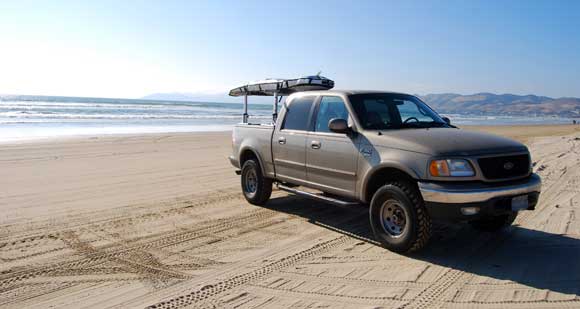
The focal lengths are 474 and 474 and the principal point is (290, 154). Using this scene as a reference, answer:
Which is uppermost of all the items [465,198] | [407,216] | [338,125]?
[338,125]

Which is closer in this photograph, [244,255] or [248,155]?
[244,255]

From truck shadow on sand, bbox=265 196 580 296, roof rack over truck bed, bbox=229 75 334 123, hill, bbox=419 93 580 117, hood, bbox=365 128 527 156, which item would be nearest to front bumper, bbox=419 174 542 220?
hood, bbox=365 128 527 156

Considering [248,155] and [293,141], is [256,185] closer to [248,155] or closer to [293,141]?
[248,155]

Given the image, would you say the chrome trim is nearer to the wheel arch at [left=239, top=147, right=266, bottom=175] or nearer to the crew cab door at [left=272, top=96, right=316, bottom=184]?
the crew cab door at [left=272, top=96, right=316, bottom=184]

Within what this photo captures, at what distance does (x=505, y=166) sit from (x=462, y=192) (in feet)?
2.28

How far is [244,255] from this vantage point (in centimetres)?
535

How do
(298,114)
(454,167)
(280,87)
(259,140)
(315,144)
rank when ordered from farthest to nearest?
(280,87), (259,140), (298,114), (315,144), (454,167)

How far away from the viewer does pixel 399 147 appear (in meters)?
5.28

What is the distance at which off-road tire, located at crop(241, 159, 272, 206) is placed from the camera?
25.2 feet

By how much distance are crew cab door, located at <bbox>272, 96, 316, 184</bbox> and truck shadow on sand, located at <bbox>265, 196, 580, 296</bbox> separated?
0.76 m

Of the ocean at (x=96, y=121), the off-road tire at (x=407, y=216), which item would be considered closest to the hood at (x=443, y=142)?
the off-road tire at (x=407, y=216)

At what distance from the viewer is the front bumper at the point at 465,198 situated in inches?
189

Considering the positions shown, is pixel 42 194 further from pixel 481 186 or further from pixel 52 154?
pixel 481 186

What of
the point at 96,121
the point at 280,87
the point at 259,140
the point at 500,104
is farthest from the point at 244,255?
the point at 500,104
